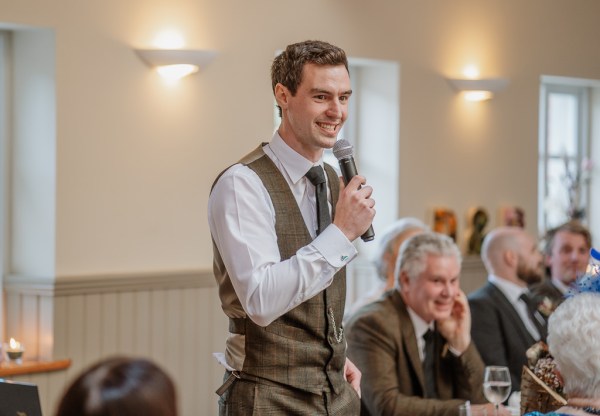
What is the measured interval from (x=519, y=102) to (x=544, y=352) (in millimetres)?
4361

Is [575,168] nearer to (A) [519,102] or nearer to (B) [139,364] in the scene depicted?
(A) [519,102]

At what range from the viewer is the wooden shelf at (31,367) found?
4.52 metres

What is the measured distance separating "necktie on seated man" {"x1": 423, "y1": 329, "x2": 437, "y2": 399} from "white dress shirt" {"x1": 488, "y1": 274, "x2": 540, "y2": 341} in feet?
3.38

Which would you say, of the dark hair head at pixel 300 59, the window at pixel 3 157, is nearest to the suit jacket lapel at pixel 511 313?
the window at pixel 3 157

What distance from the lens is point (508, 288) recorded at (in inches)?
191

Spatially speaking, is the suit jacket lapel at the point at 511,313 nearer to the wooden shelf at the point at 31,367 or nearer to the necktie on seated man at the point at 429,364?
the necktie on seated man at the point at 429,364

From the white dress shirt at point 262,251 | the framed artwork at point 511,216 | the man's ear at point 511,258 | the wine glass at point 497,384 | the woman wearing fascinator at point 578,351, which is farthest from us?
the framed artwork at point 511,216

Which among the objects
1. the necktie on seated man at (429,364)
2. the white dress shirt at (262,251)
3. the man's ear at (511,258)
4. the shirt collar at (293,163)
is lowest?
the necktie on seated man at (429,364)

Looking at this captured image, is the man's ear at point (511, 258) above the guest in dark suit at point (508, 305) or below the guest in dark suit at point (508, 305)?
above

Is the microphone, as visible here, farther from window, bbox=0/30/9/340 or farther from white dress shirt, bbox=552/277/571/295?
white dress shirt, bbox=552/277/571/295

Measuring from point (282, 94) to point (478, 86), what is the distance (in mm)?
4492

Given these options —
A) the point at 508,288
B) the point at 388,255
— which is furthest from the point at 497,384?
the point at 508,288

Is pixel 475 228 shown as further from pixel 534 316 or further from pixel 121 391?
pixel 121 391

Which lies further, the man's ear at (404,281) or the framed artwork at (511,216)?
the framed artwork at (511,216)
